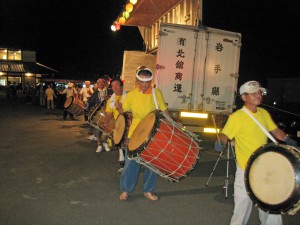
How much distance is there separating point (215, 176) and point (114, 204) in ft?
8.33

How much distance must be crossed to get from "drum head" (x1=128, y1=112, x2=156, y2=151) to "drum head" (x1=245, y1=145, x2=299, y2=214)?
51.8 inches

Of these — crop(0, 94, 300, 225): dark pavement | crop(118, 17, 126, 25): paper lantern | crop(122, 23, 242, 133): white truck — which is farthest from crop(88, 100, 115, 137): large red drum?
crop(118, 17, 126, 25): paper lantern

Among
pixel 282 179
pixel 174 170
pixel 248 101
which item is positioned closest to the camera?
pixel 282 179

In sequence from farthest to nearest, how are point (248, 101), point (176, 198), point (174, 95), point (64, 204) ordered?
point (174, 95) < point (176, 198) < point (64, 204) < point (248, 101)

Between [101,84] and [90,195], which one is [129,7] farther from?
[90,195]

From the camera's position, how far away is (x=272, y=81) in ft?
102

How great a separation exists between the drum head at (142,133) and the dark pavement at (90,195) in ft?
3.52

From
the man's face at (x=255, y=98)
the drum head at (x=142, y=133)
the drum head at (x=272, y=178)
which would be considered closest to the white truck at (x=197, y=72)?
the drum head at (x=142, y=133)

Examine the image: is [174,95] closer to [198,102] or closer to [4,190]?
[198,102]

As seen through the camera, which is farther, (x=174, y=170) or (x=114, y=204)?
(x=114, y=204)

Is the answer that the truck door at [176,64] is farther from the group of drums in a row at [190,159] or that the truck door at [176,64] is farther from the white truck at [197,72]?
the group of drums in a row at [190,159]

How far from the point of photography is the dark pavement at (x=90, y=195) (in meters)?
4.20

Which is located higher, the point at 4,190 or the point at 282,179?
the point at 282,179

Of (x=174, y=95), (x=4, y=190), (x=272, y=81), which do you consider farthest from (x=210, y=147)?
(x=272, y=81)
